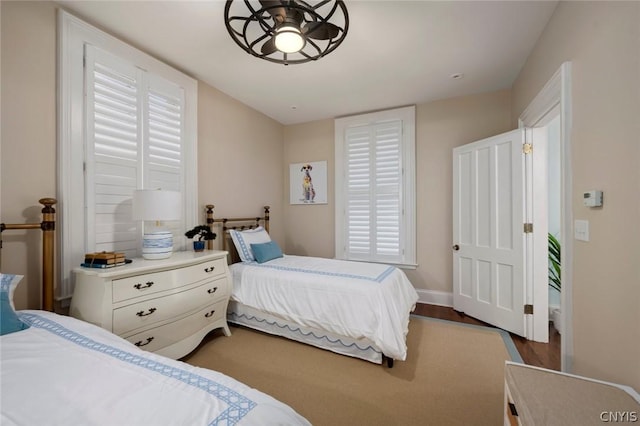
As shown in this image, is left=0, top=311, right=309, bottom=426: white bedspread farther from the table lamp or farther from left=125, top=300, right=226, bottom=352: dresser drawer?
the table lamp

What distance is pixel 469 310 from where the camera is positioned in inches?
127

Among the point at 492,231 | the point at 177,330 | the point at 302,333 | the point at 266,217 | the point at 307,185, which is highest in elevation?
the point at 307,185

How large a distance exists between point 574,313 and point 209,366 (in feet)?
8.69

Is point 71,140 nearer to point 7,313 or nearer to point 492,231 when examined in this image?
point 7,313

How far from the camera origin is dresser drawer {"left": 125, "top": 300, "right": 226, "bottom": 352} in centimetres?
190

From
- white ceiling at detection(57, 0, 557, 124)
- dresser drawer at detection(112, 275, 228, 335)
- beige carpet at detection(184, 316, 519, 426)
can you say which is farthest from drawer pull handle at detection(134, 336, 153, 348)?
white ceiling at detection(57, 0, 557, 124)

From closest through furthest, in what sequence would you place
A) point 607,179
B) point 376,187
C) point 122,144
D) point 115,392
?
point 115,392 → point 607,179 → point 122,144 → point 376,187

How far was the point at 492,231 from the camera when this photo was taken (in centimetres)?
294

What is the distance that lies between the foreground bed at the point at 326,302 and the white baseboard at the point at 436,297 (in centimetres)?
94

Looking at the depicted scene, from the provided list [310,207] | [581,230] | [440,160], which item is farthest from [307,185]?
[581,230]

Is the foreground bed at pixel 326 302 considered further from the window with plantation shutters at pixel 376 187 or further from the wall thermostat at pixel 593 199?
the wall thermostat at pixel 593 199

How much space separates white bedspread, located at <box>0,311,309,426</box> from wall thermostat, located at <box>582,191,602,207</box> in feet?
5.82

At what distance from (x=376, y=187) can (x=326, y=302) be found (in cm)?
212

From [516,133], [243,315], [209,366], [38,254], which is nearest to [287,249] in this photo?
[243,315]
